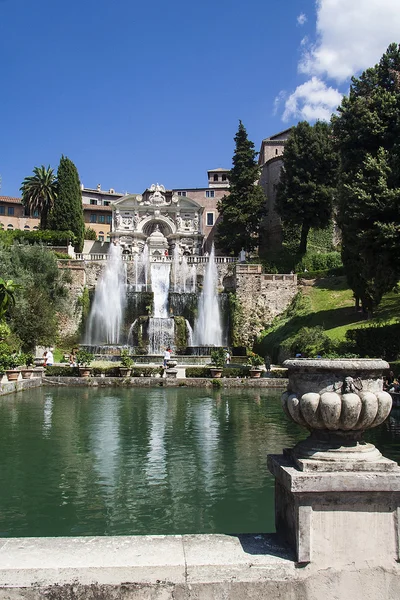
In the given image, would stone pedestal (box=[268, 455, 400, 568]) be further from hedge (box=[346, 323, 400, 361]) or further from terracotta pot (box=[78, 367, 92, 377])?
terracotta pot (box=[78, 367, 92, 377])

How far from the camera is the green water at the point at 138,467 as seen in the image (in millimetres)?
6148

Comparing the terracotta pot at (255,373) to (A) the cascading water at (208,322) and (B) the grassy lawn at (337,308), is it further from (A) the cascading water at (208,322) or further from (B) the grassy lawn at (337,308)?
(A) the cascading water at (208,322)

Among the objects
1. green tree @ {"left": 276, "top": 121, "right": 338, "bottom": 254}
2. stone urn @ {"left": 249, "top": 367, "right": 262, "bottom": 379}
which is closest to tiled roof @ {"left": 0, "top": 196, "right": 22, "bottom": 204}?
green tree @ {"left": 276, "top": 121, "right": 338, "bottom": 254}

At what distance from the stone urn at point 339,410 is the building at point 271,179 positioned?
5059 centimetres

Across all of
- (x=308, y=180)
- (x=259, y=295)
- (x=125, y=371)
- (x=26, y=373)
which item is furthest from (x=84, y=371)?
(x=308, y=180)

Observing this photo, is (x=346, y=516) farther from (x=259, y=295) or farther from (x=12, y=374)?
(x=259, y=295)

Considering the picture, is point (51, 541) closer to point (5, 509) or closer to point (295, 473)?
point (295, 473)

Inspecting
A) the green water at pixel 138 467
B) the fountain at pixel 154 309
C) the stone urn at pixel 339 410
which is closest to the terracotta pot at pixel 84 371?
the green water at pixel 138 467

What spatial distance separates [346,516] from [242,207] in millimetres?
49306

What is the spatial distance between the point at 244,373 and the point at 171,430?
11768 mm

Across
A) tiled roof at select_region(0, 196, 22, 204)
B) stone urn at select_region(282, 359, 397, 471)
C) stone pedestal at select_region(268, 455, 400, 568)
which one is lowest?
stone pedestal at select_region(268, 455, 400, 568)

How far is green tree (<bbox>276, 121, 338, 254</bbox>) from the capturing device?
46.5 metres

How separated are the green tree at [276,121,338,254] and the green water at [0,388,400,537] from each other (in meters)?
33.6

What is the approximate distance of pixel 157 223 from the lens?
197ft
